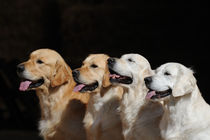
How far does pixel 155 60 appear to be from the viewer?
10.9 metres

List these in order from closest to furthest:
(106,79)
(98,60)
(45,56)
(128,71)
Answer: (128,71) → (106,79) → (98,60) → (45,56)

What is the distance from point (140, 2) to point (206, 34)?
1.81 m

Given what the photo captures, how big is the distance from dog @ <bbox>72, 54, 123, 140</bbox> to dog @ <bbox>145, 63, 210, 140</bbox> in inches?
Answer: 41.1

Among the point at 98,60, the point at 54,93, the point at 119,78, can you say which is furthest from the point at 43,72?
the point at 119,78

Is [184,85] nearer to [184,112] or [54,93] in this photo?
[184,112]

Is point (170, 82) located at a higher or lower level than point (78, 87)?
higher

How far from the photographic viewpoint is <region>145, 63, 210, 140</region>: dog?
5.80m

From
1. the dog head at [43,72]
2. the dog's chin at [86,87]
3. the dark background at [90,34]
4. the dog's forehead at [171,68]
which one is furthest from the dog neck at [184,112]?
the dark background at [90,34]

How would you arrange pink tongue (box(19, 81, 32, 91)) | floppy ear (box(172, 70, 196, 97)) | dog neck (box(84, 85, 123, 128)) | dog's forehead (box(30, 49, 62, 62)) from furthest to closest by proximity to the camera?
1. dog's forehead (box(30, 49, 62, 62))
2. pink tongue (box(19, 81, 32, 91))
3. dog neck (box(84, 85, 123, 128))
4. floppy ear (box(172, 70, 196, 97))

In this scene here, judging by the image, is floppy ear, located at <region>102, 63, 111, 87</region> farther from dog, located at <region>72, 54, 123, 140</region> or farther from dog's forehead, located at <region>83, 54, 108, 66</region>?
dog's forehead, located at <region>83, 54, 108, 66</region>

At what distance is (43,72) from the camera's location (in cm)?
728

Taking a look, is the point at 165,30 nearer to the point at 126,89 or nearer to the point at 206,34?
the point at 206,34

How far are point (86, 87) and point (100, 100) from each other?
0.82ft

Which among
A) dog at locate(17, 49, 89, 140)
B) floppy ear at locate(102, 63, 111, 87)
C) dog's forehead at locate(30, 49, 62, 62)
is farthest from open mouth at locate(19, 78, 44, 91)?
floppy ear at locate(102, 63, 111, 87)
